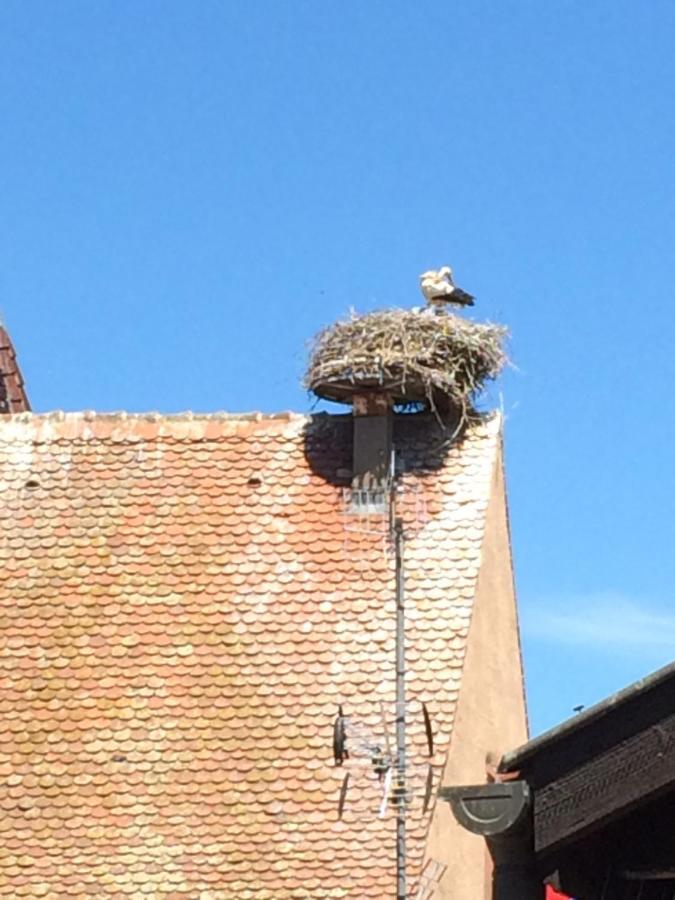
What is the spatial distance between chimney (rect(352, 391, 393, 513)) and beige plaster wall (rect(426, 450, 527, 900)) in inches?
36.2

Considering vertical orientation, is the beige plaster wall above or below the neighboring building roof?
above

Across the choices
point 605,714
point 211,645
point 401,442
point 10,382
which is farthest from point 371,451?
point 605,714

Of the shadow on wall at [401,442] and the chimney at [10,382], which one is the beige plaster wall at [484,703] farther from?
the chimney at [10,382]

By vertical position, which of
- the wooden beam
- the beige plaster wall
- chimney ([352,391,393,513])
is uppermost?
chimney ([352,391,393,513])

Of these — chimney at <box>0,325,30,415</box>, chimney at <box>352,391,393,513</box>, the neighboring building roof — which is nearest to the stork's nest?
chimney at <box>352,391,393,513</box>

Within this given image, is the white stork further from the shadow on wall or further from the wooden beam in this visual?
the wooden beam

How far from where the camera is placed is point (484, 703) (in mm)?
15164

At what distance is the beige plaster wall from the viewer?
1401 centimetres

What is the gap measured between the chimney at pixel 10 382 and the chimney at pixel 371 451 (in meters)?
4.32

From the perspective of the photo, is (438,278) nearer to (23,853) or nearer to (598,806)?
(23,853)

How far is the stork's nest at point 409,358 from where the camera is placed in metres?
15.9

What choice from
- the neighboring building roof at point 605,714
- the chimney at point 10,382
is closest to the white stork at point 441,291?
the chimney at point 10,382

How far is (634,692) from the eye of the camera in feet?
14.1

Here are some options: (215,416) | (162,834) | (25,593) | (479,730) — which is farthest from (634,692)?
(215,416)
